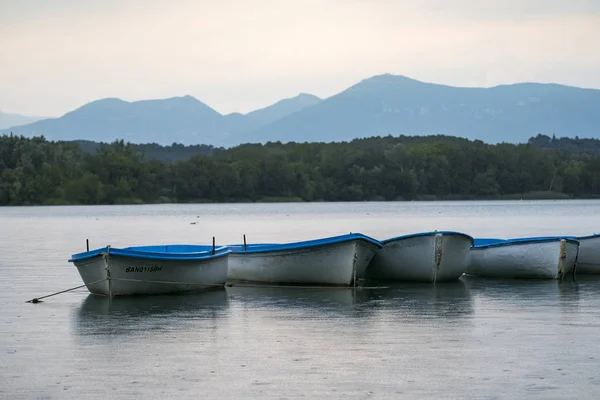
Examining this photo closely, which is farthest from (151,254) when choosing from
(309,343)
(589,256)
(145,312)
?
(589,256)

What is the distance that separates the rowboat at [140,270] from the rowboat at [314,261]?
6.39 ft

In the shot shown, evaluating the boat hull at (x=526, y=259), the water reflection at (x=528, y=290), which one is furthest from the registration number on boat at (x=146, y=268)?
the boat hull at (x=526, y=259)

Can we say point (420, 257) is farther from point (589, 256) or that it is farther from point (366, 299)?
point (589, 256)

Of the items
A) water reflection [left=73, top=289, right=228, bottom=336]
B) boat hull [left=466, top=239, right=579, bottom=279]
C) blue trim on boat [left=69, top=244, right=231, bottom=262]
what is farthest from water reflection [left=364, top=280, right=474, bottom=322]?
blue trim on boat [left=69, top=244, right=231, bottom=262]

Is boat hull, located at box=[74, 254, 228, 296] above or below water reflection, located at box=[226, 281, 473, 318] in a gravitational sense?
above

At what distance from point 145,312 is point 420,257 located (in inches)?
334

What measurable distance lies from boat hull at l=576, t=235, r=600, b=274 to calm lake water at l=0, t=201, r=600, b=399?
3053 mm

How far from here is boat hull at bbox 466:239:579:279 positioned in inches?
1148

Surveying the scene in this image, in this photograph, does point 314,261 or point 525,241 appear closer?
point 314,261

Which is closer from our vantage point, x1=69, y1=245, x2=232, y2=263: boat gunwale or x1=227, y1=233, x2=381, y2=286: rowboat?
x1=69, y1=245, x2=232, y2=263: boat gunwale

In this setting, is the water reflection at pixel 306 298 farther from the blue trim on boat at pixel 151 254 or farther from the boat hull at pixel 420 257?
the boat hull at pixel 420 257

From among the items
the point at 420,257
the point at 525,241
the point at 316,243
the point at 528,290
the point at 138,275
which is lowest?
the point at 528,290

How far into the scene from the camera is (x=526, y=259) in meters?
29.5

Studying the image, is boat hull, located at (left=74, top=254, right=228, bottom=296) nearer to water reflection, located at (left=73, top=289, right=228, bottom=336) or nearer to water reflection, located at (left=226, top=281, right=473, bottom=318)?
water reflection, located at (left=73, top=289, right=228, bottom=336)
